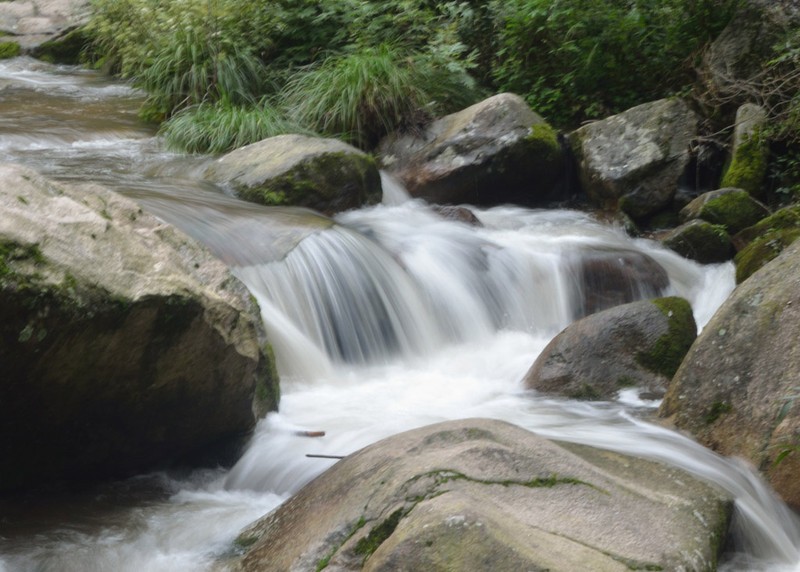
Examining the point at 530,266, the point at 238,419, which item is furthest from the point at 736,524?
the point at 530,266

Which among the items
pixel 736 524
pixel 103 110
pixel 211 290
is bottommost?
pixel 736 524

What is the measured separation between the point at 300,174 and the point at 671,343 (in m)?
3.41

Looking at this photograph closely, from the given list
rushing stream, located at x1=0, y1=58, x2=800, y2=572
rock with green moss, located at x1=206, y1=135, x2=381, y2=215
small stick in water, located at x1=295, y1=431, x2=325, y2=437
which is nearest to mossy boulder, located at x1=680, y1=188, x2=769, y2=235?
rushing stream, located at x1=0, y1=58, x2=800, y2=572

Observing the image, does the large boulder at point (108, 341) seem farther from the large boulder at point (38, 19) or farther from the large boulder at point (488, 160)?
the large boulder at point (38, 19)

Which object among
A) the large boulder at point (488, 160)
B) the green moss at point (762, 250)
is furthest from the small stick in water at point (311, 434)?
the large boulder at point (488, 160)

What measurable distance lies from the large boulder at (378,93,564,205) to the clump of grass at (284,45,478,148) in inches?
20.3

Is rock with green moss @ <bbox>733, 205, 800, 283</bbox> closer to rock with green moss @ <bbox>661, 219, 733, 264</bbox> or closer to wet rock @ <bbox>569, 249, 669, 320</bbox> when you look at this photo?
rock with green moss @ <bbox>661, 219, 733, 264</bbox>

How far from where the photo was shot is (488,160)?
862 centimetres

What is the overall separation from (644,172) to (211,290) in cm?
526

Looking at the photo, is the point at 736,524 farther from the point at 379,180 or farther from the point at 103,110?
the point at 103,110

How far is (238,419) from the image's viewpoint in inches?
176

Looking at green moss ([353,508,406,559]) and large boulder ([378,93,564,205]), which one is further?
Result: large boulder ([378,93,564,205])

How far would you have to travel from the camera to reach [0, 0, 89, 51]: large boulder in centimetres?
1471

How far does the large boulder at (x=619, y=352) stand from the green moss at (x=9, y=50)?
1164 cm
